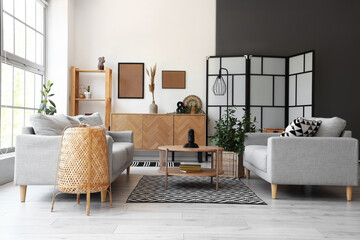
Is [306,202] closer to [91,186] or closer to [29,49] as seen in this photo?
[91,186]

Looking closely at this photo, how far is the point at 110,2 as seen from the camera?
697cm

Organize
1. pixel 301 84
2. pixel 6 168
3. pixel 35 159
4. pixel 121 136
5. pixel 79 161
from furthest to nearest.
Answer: pixel 301 84, pixel 121 136, pixel 6 168, pixel 35 159, pixel 79 161

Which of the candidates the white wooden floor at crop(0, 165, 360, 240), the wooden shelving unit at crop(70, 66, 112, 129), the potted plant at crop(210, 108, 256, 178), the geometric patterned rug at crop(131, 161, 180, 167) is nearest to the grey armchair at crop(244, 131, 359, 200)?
the white wooden floor at crop(0, 165, 360, 240)

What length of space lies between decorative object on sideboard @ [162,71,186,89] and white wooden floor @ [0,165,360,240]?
12.0 ft

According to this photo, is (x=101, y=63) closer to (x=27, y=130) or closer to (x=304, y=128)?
(x=27, y=130)

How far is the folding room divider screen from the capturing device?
6480mm

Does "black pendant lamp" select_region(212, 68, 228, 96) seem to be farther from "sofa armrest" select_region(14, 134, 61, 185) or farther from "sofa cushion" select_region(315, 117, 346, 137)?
"sofa armrest" select_region(14, 134, 61, 185)

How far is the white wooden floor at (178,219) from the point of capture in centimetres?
234

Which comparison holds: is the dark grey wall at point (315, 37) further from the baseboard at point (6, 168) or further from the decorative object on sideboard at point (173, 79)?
the baseboard at point (6, 168)

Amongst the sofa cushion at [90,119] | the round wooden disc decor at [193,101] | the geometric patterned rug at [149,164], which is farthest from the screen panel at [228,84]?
the sofa cushion at [90,119]

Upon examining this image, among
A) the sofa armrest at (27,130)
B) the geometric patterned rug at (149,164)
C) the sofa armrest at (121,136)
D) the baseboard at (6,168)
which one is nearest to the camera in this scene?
the sofa armrest at (27,130)

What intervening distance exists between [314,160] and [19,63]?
4.21 metres

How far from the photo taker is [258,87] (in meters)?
6.52

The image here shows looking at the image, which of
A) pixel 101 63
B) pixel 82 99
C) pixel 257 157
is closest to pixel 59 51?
pixel 101 63
